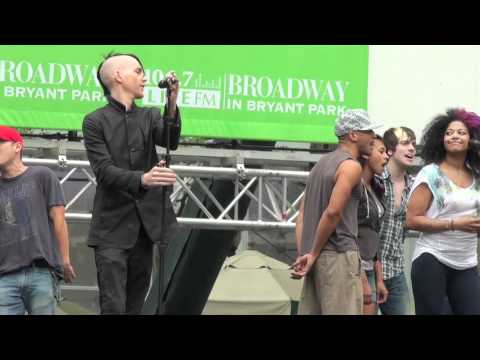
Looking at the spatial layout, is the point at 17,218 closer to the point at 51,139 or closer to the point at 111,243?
the point at 111,243

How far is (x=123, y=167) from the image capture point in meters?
5.05

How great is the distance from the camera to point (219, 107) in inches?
348

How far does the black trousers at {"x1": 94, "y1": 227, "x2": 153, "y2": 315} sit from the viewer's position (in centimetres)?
489

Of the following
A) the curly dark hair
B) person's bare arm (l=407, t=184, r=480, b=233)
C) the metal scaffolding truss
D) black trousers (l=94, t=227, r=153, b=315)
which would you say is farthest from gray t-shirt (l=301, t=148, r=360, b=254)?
the metal scaffolding truss

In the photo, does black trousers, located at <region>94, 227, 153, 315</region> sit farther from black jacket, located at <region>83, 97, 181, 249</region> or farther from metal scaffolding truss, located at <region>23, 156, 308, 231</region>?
metal scaffolding truss, located at <region>23, 156, 308, 231</region>

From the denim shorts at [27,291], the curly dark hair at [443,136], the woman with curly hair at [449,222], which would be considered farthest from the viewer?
the curly dark hair at [443,136]

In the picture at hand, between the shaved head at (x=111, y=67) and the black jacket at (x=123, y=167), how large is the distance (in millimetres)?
104

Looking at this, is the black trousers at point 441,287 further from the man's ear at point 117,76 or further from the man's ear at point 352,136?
the man's ear at point 117,76

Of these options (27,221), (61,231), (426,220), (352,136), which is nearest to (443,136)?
(426,220)

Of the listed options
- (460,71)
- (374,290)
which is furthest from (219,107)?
(374,290)

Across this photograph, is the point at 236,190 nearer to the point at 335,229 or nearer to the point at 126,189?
the point at 335,229

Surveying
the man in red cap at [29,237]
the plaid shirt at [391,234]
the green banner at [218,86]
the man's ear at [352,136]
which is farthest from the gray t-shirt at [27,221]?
the green banner at [218,86]

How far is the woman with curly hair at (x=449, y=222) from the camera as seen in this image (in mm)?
5410

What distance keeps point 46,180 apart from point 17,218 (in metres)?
0.28
